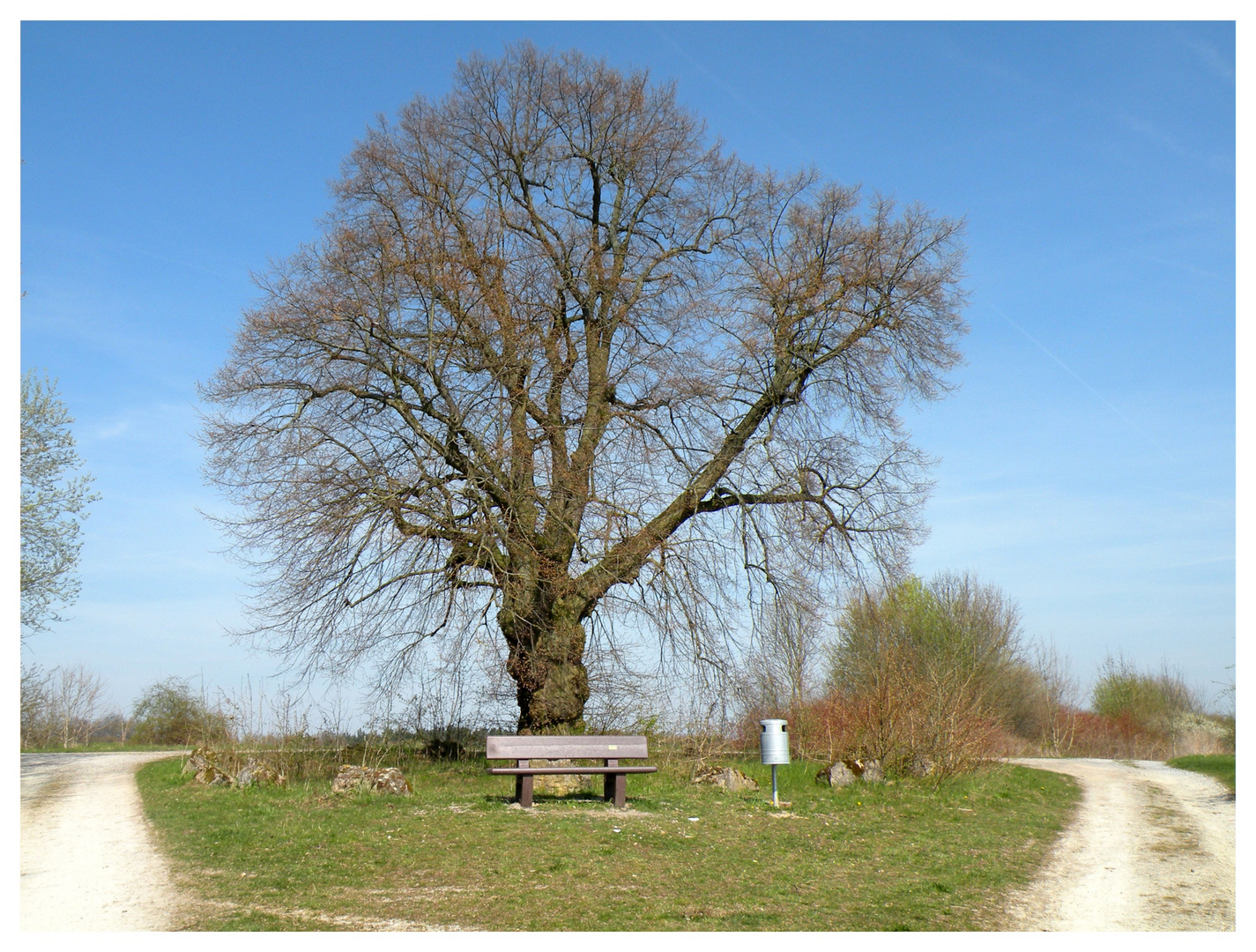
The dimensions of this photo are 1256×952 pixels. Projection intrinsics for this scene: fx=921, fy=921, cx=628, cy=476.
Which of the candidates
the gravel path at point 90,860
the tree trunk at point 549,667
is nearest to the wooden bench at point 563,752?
the tree trunk at point 549,667

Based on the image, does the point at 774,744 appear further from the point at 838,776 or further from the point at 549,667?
the point at 549,667

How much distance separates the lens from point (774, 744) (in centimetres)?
1170

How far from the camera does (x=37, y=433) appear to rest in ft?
57.6

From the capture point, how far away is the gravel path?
21.2 ft

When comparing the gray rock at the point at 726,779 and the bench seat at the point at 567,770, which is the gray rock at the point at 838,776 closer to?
the gray rock at the point at 726,779

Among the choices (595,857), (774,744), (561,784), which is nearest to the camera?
(595,857)

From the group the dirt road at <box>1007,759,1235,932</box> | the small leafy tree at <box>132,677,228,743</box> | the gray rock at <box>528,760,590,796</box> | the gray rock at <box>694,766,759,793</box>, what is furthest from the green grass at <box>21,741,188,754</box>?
the dirt road at <box>1007,759,1235,932</box>

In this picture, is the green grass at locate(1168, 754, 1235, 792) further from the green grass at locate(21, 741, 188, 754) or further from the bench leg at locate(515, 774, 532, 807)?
the green grass at locate(21, 741, 188, 754)

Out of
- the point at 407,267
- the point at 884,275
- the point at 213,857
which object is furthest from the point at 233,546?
the point at 884,275

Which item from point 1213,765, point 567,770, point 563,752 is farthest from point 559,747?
point 1213,765

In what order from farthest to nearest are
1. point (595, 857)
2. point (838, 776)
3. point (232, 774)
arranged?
point (838, 776) → point (232, 774) → point (595, 857)

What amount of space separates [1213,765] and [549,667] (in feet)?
51.9

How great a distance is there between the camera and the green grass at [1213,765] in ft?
59.1
